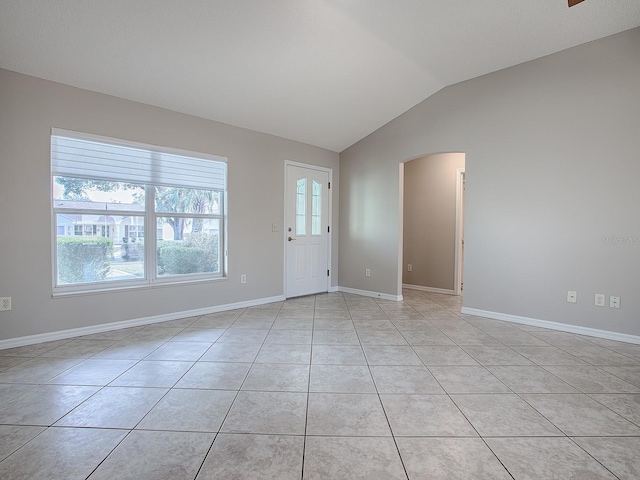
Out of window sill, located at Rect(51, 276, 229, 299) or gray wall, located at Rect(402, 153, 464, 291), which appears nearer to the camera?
window sill, located at Rect(51, 276, 229, 299)

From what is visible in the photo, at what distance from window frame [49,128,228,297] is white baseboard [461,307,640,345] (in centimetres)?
328

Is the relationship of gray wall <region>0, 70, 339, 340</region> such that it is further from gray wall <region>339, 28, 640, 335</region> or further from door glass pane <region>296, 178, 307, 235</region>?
gray wall <region>339, 28, 640, 335</region>

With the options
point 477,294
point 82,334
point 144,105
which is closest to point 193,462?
point 82,334

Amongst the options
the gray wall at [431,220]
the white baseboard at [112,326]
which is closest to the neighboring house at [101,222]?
the white baseboard at [112,326]

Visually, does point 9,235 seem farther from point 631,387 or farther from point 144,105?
point 631,387

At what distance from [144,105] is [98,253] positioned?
5.34 feet

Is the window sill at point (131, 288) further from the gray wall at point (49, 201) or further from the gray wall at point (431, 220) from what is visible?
the gray wall at point (431, 220)

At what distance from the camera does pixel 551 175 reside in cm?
353

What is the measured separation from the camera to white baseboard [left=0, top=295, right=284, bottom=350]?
285 cm

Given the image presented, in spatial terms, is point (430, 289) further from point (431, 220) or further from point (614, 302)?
point (614, 302)

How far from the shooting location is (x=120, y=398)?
1.99 metres

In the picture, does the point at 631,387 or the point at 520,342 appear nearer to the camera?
the point at 631,387

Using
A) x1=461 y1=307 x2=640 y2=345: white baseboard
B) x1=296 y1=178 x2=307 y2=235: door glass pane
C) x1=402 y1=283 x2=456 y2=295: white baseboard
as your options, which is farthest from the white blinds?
x1=402 y1=283 x2=456 y2=295: white baseboard

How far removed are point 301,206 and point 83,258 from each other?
9.45 ft
